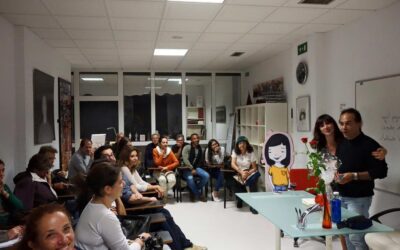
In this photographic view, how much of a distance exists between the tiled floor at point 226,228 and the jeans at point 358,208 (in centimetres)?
96

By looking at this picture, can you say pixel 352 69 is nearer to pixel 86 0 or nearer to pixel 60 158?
pixel 86 0

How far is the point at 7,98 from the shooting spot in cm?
399

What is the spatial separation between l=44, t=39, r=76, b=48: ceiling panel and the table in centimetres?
362

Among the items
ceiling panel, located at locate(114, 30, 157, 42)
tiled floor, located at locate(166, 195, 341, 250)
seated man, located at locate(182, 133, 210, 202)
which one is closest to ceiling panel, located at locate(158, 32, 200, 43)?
ceiling panel, located at locate(114, 30, 157, 42)

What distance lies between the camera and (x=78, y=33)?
455 centimetres

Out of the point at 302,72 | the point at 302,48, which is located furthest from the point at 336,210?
the point at 302,48

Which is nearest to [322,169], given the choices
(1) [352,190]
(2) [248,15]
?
(1) [352,190]

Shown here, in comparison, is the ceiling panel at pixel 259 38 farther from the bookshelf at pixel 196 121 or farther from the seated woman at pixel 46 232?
the seated woman at pixel 46 232

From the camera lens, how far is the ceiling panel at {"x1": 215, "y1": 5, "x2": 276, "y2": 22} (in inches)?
143

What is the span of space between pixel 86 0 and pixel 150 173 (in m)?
3.65

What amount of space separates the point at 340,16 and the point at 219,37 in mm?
1659

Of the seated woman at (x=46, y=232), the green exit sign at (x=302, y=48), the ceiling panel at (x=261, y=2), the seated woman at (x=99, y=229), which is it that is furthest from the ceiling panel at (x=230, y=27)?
the seated woman at (x=46, y=232)

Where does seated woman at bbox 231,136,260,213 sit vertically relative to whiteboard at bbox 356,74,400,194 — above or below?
below

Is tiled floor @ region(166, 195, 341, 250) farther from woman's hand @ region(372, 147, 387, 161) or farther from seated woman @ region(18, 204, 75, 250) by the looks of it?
seated woman @ region(18, 204, 75, 250)
